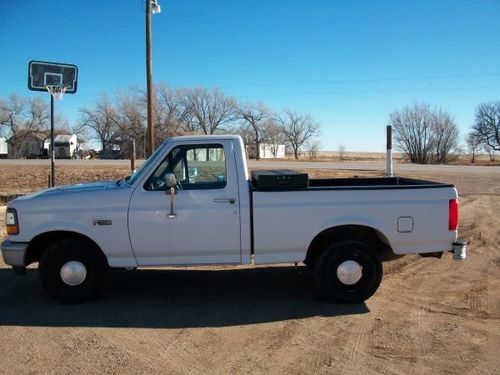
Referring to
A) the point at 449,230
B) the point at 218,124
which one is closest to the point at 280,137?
the point at 218,124

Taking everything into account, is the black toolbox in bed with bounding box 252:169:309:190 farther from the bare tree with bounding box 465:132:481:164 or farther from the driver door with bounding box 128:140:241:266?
the bare tree with bounding box 465:132:481:164

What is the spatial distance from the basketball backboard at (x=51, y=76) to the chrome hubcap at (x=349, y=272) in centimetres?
1072

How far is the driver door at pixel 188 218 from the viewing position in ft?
17.5

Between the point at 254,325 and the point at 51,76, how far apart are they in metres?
11.1

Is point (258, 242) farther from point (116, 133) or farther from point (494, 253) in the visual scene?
point (116, 133)

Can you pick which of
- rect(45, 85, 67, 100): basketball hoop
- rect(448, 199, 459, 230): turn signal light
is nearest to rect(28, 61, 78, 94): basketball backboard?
rect(45, 85, 67, 100): basketball hoop

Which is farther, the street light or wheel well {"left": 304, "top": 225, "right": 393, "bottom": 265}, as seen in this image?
the street light

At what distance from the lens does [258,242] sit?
17.7 feet

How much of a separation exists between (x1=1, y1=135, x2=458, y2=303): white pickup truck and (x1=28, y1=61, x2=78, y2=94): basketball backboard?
28.9 feet

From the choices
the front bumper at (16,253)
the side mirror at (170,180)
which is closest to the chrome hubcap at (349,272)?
the side mirror at (170,180)

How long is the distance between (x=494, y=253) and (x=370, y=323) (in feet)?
13.4

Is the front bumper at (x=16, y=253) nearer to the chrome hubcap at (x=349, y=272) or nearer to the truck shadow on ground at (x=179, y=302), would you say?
the truck shadow on ground at (x=179, y=302)

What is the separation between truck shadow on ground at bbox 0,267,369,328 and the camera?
5000 millimetres

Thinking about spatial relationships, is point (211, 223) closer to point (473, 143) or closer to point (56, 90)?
point (56, 90)
